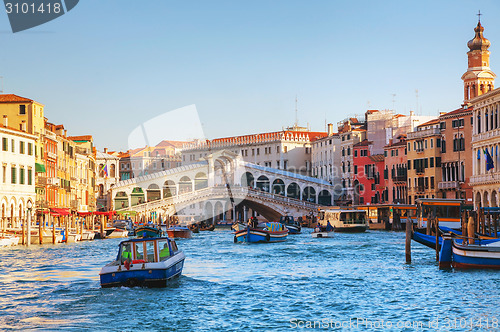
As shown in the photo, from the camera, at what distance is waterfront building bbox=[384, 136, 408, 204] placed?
167ft

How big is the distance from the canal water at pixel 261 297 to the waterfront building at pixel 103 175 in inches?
1872

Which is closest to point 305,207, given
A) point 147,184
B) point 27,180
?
point 147,184

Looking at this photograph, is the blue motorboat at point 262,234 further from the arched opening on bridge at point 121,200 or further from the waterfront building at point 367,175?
the arched opening on bridge at point 121,200

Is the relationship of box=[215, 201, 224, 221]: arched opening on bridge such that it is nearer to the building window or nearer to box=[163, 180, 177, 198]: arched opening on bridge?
box=[163, 180, 177, 198]: arched opening on bridge

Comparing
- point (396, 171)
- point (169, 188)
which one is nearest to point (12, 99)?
point (396, 171)

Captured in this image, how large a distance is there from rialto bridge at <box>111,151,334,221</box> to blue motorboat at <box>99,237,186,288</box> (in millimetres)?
36741

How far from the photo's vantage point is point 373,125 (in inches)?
2244

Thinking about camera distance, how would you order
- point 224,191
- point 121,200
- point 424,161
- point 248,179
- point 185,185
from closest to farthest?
point 424,161
point 224,191
point 121,200
point 248,179
point 185,185

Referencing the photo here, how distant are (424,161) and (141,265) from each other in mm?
34671

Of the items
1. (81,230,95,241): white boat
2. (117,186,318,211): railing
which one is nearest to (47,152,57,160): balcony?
(81,230,95,241): white boat

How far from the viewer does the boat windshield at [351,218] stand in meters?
42.6

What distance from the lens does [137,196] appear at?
196 ft

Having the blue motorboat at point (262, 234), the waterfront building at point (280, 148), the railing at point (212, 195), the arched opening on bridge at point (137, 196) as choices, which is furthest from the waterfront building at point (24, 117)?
the waterfront building at point (280, 148)

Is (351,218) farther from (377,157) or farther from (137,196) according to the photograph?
(137,196)
